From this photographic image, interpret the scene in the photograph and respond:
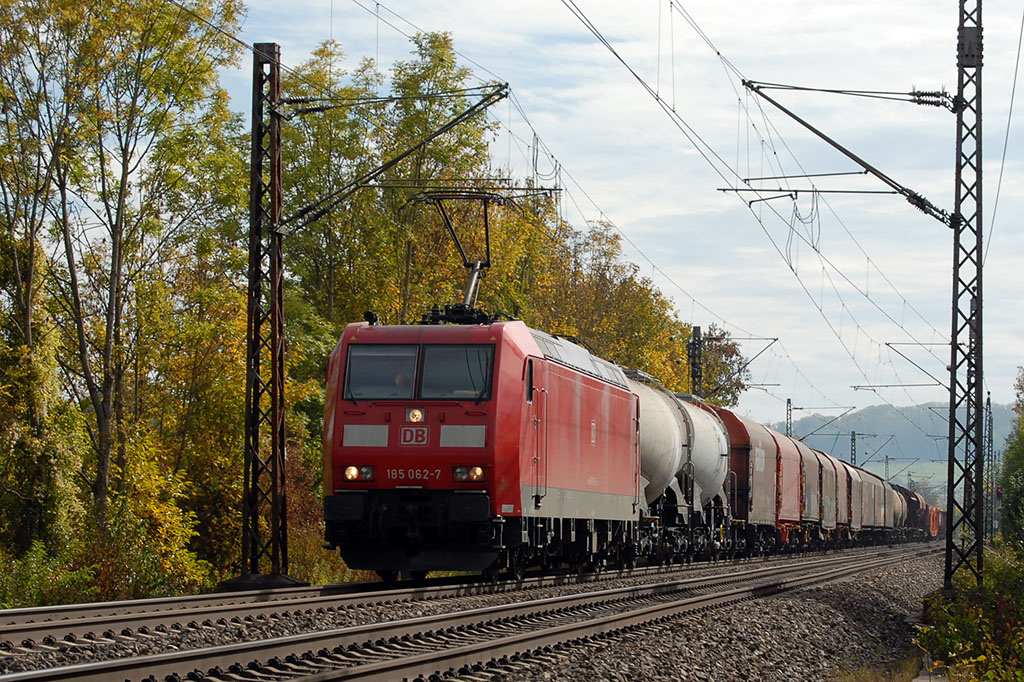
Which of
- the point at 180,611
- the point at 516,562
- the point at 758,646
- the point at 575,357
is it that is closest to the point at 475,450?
the point at 516,562

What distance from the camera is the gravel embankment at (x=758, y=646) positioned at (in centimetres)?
1107

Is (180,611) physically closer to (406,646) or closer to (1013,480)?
(406,646)

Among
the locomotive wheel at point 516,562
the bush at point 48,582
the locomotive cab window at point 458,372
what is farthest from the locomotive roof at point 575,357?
→ the bush at point 48,582

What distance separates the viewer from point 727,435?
33.0 meters

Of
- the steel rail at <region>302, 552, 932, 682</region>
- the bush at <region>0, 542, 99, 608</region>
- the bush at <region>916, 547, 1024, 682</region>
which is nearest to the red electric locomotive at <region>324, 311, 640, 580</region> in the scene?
the steel rail at <region>302, 552, 932, 682</region>

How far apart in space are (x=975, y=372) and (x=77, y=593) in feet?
47.8

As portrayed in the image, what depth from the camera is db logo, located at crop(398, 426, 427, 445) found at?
16984 millimetres

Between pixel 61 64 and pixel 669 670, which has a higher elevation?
pixel 61 64

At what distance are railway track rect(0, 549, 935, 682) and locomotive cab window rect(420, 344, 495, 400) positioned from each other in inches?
122

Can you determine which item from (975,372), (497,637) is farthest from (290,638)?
(975,372)

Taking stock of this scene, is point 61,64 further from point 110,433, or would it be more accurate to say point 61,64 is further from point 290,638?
point 290,638

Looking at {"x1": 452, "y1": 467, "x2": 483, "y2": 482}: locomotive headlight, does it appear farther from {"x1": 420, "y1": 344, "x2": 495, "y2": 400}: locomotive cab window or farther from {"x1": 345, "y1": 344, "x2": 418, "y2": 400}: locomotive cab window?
{"x1": 345, "y1": 344, "x2": 418, "y2": 400}: locomotive cab window

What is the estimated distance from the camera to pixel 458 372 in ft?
56.6

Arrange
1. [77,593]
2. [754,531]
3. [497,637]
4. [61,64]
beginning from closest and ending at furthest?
1. [497,637]
2. [77,593]
3. [61,64]
4. [754,531]
